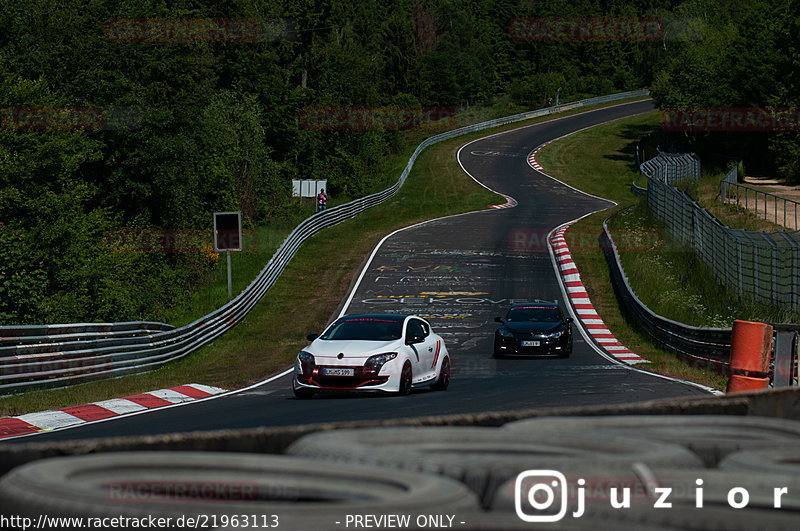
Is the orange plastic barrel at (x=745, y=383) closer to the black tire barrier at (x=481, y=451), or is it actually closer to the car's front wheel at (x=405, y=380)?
the car's front wheel at (x=405, y=380)

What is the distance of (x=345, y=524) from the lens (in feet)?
10.2

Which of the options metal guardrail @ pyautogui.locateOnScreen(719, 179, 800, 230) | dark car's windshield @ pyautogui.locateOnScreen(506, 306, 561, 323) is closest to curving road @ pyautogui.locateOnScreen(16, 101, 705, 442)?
dark car's windshield @ pyautogui.locateOnScreen(506, 306, 561, 323)

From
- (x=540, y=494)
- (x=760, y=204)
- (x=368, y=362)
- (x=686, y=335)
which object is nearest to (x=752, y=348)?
(x=368, y=362)

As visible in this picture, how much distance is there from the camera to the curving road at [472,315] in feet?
47.3

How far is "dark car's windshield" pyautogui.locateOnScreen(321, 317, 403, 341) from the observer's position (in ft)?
57.1

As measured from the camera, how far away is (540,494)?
3504mm

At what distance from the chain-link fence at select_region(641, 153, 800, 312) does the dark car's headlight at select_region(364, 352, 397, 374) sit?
10.6 m

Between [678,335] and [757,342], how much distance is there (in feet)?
36.2

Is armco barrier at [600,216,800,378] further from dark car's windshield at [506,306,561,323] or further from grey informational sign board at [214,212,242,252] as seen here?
grey informational sign board at [214,212,242,252]

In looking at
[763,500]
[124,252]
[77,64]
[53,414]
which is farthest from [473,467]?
[77,64]

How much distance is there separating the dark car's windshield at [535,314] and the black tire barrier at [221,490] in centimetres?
2285

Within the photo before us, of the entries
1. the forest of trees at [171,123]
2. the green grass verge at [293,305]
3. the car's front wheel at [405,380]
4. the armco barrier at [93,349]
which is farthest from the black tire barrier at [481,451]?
the forest of trees at [171,123]

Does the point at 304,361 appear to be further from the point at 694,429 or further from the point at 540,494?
the point at 540,494

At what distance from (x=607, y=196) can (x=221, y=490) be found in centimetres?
6655
